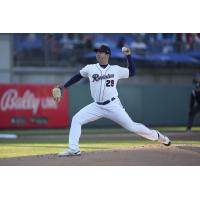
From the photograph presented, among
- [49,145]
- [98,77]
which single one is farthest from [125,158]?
[49,145]

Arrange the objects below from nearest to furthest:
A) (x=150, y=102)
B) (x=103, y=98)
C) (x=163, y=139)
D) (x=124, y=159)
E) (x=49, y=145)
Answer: (x=124, y=159) < (x=103, y=98) < (x=163, y=139) < (x=49, y=145) < (x=150, y=102)

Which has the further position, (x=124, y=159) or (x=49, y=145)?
(x=49, y=145)

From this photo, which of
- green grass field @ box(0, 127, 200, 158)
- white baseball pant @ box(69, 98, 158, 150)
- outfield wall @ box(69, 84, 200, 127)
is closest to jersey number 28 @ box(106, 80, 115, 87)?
white baseball pant @ box(69, 98, 158, 150)

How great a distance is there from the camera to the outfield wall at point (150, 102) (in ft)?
49.0

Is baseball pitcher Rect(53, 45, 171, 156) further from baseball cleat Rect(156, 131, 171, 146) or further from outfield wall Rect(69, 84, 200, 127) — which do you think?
outfield wall Rect(69, 84, 200, 127)

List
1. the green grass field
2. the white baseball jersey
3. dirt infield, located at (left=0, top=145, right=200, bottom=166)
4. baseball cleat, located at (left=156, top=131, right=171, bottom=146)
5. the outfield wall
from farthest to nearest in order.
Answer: the outfield wall
the green grass field
baseball cleat, located at (left=156, top=131, right=171, bottom=146)
the white baseball jersey
dirt infield, located at (left=0, top=145, right=200, bottom=166)

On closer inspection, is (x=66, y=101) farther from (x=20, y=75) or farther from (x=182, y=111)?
(x=182, y=111)

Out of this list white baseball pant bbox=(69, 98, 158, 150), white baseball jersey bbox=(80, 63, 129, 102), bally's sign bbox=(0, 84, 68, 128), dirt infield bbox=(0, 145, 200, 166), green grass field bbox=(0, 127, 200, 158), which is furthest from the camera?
bally's sign bbox=(0, 84, 68, 128)

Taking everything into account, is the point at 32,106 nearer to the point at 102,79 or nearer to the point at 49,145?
the point at 49,145

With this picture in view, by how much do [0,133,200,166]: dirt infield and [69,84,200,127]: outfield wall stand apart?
646 centimetres

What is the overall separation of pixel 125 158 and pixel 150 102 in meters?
7.70

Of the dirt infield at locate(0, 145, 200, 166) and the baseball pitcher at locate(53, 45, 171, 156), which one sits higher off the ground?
the baseball pitcher at locate(53, 45, 171, 156)

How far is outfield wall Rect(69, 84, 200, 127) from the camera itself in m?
14.9

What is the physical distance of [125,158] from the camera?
25.8 feet
